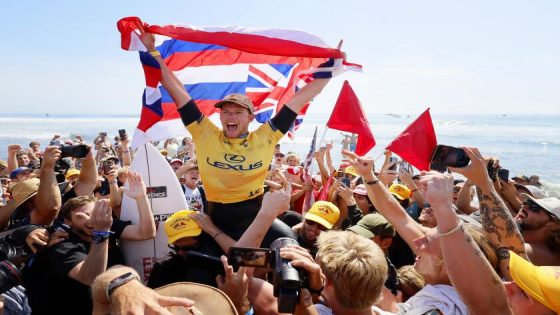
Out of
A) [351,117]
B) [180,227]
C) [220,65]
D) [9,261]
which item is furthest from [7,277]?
[351,117]

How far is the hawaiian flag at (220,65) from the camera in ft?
11.6

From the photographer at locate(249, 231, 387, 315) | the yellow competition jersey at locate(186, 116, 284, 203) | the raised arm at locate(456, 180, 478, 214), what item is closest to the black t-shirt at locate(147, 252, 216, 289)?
the yellow competition jersey at locate(186, 116, 284, 203)

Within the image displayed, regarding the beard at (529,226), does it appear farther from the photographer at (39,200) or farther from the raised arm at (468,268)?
the photographer at (39,200)

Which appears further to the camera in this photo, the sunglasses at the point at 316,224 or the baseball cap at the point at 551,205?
the sunglasses at the point at 316,224

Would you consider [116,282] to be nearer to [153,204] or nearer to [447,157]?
[447,157]

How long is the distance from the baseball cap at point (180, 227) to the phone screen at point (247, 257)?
1087 mm

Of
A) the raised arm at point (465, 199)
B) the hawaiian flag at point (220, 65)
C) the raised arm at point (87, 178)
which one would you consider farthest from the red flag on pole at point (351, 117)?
the raised arm at point (87, 178)

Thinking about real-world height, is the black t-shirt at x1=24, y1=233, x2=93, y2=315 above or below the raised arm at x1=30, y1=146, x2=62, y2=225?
below

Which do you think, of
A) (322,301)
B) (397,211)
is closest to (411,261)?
(397,211)

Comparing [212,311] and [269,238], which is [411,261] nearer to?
[269,238]

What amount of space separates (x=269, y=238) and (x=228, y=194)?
45 cm

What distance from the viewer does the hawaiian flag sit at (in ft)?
11.6

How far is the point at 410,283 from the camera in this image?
2570 millimetres

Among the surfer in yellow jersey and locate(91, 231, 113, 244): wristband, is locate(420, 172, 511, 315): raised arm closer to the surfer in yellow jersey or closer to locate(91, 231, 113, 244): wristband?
the surfer in yellow jersey
